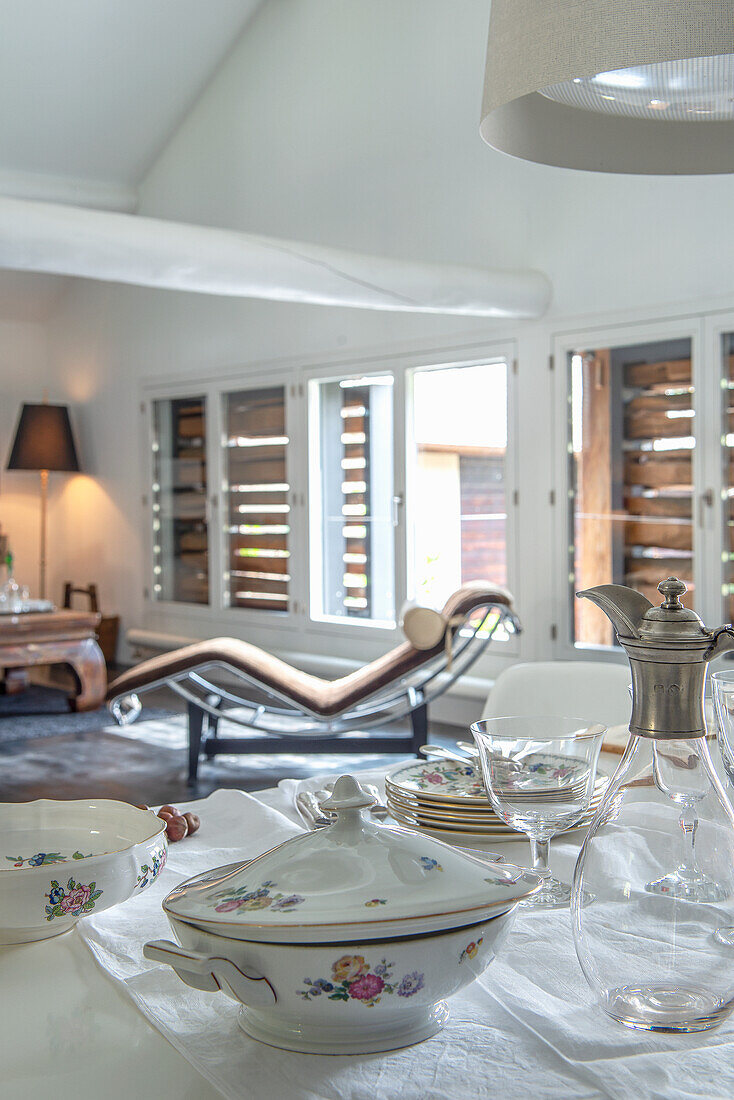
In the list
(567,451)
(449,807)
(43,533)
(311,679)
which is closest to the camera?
(449,807)

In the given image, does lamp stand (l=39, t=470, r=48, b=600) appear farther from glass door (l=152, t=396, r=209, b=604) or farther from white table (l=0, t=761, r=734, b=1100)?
white table (l=0, t=761, r=734, b=1100)

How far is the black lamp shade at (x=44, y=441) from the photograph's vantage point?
7488mm

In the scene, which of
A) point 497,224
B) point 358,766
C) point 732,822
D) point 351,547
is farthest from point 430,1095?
point 351,547

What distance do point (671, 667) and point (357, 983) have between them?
29cm

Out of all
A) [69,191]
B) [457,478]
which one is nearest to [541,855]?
[457,478]

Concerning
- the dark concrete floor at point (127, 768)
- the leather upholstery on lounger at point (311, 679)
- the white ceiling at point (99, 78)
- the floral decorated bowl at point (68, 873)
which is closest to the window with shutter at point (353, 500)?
the dark concrete floor at point (127, 768)

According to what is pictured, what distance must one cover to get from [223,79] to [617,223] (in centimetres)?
319

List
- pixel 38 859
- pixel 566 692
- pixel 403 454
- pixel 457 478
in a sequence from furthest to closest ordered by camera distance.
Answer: pixel 403 454 < pixel 457 478 < pixel 566 692 < pixel 38 859

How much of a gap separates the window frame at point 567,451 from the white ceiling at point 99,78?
3137 millimetres

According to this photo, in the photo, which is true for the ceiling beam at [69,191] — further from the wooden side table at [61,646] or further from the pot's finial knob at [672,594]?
the pot's finial knob at [672,594]

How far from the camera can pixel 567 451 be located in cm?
487

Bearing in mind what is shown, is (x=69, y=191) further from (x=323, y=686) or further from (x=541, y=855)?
(x=541, y=855)

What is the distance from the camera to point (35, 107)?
20.9 ft

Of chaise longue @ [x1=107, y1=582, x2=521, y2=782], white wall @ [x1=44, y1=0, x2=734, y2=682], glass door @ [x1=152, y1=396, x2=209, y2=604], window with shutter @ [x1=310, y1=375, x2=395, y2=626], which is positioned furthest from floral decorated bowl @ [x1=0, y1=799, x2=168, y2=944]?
glass door @ [x1=152, y1=396, x2=209, y2=604]
